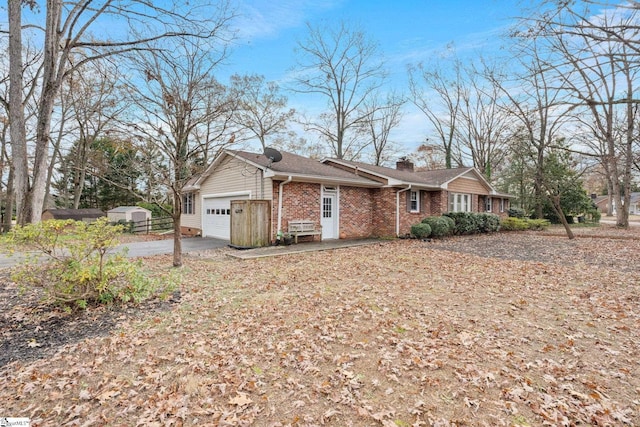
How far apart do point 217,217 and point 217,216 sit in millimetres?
48

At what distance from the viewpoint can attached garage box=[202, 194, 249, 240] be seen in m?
14.2

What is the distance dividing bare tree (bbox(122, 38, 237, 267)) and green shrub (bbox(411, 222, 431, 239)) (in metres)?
9.39

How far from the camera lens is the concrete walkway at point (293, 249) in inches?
394

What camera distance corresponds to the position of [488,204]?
21438 mm

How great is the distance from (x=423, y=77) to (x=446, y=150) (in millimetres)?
7090

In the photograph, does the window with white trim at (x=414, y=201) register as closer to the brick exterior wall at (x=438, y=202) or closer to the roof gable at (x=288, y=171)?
the brick exterior wall at (x=438, y=202)

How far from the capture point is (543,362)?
340 centimetres

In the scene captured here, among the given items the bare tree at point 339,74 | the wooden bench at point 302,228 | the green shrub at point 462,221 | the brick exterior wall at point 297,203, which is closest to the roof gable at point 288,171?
the brick exterior wall at point 297,203

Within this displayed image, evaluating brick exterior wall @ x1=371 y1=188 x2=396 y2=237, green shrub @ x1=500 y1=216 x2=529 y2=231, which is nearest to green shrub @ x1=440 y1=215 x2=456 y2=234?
brick exterior wall @ x1=371 y1=188 x2=396 y2=237

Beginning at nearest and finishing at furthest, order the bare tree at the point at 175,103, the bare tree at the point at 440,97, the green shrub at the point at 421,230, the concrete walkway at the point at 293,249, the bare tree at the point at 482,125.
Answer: the bare tree at the point at 175,103 → the concrete walkway at the point at 293,249 → the green shrub at the point at 421,230 → the bare tree at the point at 482,125 → the bare tree at the point at 440,97

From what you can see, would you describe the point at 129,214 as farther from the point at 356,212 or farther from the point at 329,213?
the point at 356,212

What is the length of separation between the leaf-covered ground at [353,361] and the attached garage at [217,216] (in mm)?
8049

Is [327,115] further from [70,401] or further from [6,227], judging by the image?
[70,401]

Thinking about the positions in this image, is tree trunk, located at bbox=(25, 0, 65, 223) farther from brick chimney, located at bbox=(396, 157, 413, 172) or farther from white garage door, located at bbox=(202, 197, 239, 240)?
brick chimney, located at bbox=(396, 157, 413, 172)
